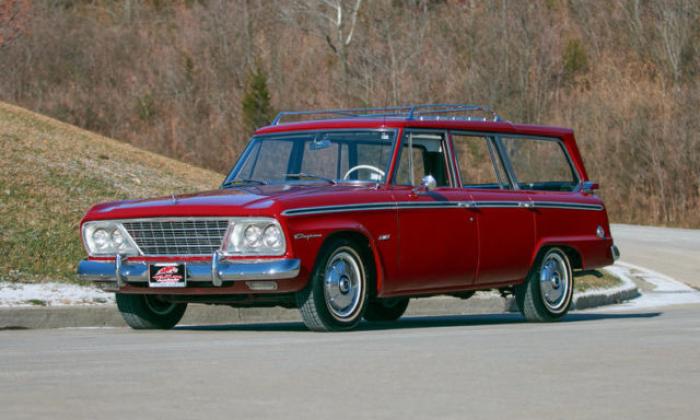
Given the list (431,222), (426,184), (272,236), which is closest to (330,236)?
(272,236)

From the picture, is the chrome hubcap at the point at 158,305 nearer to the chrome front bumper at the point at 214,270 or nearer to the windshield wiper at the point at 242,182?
the chrome front bumper at the point at 214,270

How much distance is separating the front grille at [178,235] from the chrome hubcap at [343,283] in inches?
37.6

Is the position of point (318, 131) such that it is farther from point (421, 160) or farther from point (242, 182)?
point (421, 160)

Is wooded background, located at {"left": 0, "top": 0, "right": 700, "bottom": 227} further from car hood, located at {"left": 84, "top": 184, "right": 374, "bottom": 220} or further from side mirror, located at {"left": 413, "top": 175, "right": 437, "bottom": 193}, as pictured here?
car hood, located at {"left": 84, "top": 184, "right": 374, "bottom": 220}

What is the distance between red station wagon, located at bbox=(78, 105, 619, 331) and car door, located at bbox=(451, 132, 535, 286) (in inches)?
0.5

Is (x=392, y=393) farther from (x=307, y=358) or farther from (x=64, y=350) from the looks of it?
(x=64, y=350)

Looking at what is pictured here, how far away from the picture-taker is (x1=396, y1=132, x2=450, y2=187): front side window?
1244 cm

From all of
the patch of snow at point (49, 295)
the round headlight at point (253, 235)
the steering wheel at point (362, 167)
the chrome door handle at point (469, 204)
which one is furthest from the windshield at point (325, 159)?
the patch of snow at point (49, 295)

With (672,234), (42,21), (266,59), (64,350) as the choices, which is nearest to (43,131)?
(672,234)

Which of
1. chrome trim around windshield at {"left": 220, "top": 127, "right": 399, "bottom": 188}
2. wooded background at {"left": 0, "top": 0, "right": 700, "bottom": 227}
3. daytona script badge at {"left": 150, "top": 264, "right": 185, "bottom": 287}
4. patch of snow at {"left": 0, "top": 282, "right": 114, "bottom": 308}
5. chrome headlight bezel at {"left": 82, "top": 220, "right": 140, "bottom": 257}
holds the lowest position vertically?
patch of snow at {"left": 0, "top": 282, "right": 114, "bottom": 308}

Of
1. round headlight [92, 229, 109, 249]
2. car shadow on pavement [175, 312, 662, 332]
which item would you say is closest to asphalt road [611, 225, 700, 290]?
car shadow on pavement [175, 312, 662, 332]

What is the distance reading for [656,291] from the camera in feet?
66.1

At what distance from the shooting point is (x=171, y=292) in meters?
11.5

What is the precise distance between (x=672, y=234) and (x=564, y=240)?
20.7 meters
